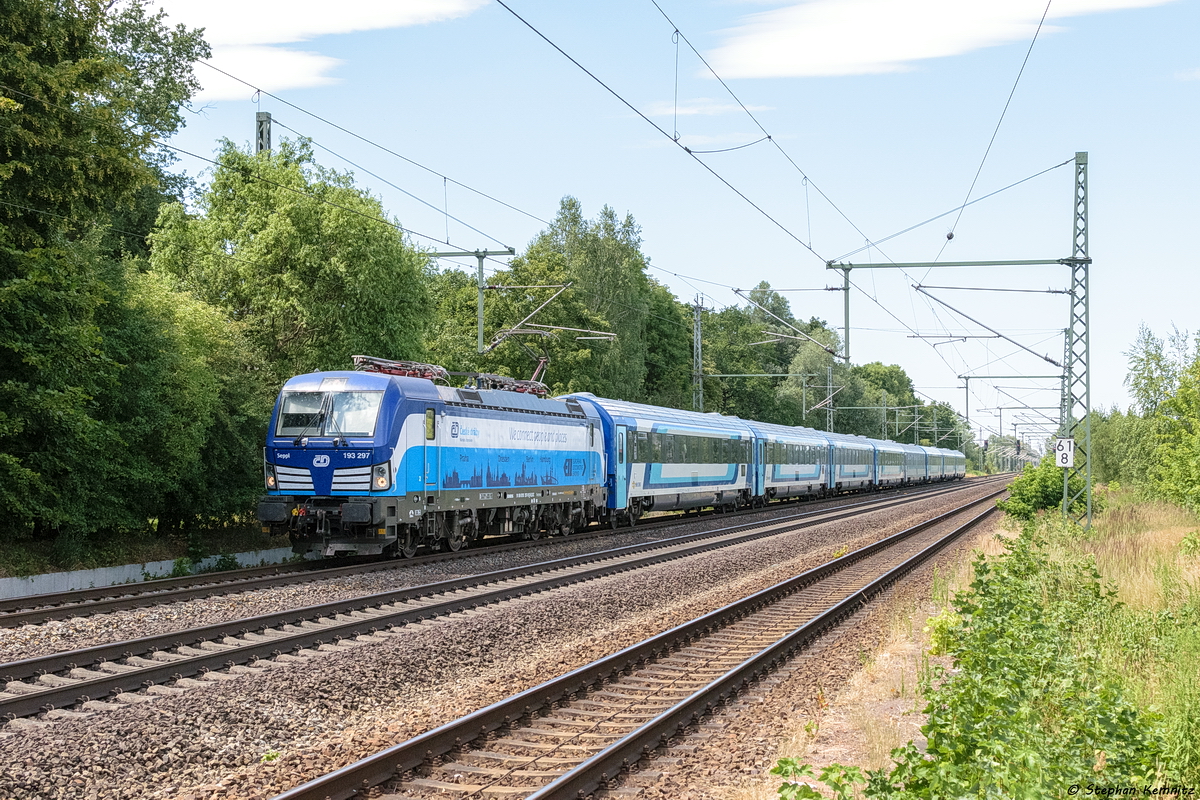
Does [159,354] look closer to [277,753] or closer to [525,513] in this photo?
[525,513]

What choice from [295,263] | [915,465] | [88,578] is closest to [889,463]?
[915,465]

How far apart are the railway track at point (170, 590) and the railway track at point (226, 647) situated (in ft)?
7.68

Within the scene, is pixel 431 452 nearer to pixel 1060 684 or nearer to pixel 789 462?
pixel 1060 684

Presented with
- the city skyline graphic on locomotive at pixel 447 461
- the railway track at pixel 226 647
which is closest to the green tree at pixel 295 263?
the city skyline graphic on locomotive at pixel 447 461

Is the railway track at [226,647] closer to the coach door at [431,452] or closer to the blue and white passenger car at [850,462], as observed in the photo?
the coach door at [431,452]

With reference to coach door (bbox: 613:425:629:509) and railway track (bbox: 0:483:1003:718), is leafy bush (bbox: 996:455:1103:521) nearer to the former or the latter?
coach door (bbox: 613:425:629:509)

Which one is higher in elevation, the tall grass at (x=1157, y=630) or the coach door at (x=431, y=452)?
the coach door at (x=431, y=452)

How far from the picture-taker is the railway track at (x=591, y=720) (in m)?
7.08

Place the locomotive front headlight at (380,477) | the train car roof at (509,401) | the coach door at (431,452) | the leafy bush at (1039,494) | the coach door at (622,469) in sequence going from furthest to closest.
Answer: the leafy bush at (1039,494)
the coach door at (622,469)
the train car roof at (509,401)
the coach door at (431,452)
the locomotive front headlight at (380,477)

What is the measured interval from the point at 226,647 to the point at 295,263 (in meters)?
17.4

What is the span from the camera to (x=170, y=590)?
15406mm

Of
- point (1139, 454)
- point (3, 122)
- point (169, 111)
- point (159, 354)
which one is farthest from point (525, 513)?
point (1139, 454)

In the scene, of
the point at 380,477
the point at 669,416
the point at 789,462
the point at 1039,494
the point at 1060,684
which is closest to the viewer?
the point at 1060,684

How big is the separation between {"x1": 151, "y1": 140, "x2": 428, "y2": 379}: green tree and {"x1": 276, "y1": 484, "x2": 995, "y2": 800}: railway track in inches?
628
